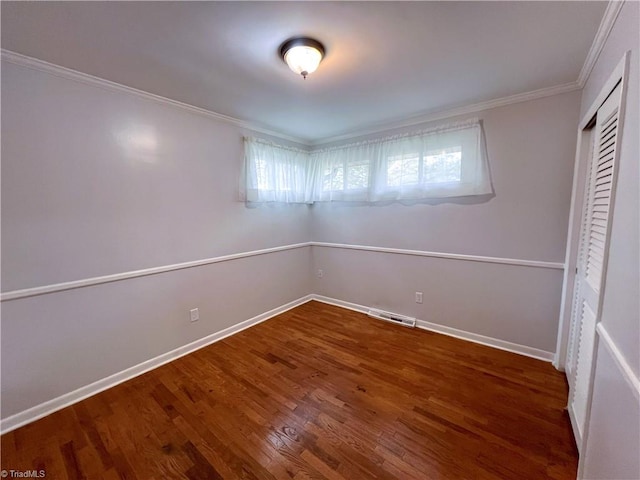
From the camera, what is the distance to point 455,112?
2.53 meters

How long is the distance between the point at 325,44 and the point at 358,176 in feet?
5.86

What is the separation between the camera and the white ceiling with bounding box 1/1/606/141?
4.09 ft

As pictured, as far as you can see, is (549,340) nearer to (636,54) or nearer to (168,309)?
(636,54)

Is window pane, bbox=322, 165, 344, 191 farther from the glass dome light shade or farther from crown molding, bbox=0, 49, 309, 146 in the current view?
the glass dome light shade

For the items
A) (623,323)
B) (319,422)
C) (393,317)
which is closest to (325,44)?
(623,323)

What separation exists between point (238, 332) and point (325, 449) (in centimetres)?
171

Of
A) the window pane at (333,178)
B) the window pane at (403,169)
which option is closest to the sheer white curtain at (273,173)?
the window pane at (333,178)

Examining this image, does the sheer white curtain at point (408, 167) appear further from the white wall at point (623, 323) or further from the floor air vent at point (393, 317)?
the floor air vent at point (393, 317)

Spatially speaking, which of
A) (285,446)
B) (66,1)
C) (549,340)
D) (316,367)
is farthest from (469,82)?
→ (285,446)

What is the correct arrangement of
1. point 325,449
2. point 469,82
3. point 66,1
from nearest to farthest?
point 66,1
point 325,449
point 469,82

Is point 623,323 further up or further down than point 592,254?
further down

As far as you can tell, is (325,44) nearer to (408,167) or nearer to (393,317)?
(408,167)

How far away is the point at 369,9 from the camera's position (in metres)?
1.24

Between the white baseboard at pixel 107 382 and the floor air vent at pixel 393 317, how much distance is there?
1.45m
